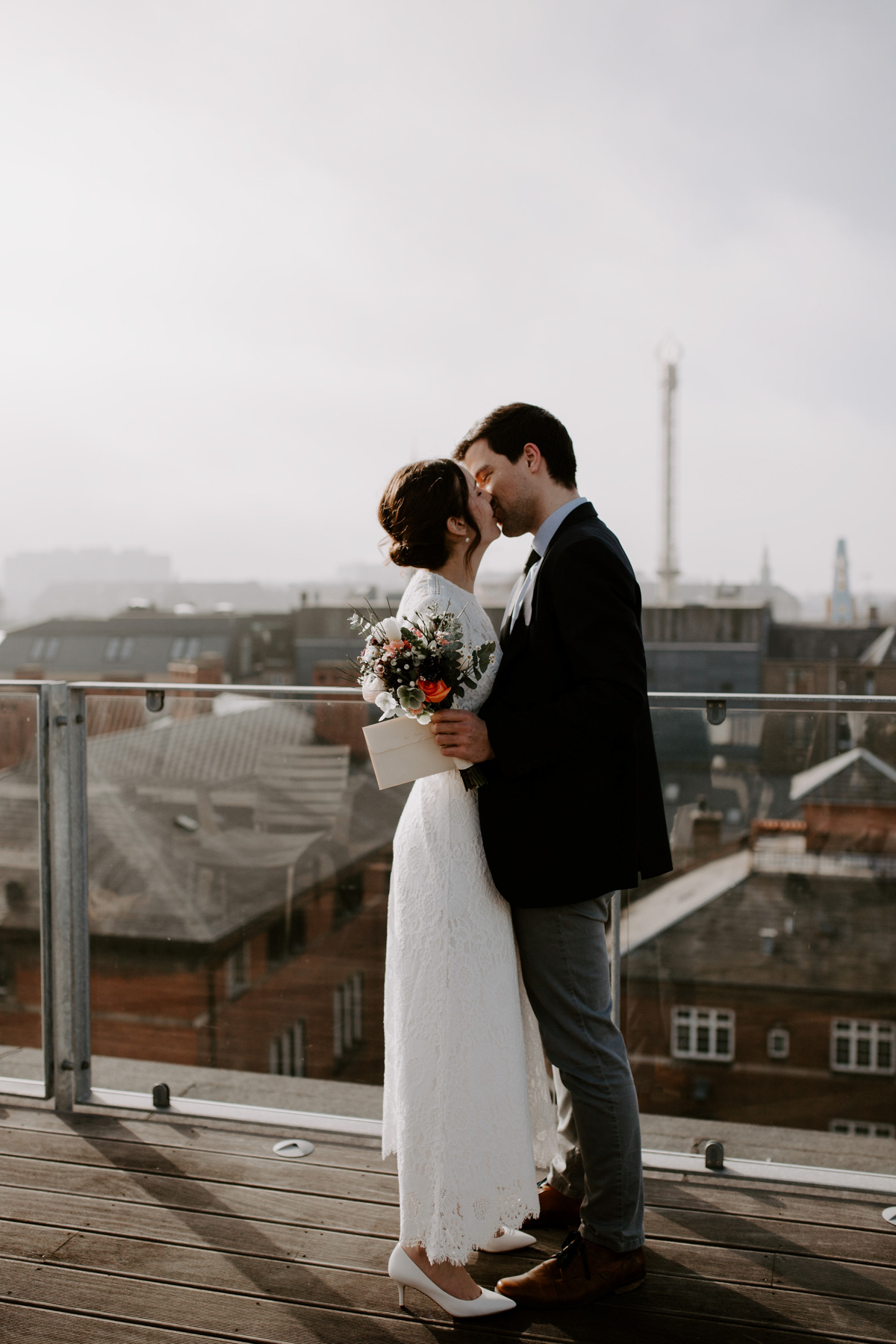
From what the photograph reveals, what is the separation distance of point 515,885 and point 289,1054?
2146mm

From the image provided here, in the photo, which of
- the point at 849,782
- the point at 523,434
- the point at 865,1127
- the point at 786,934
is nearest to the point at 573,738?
the point at 523,434

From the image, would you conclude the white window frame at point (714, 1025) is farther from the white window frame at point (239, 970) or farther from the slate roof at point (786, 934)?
the white window frame at point (239, 970)

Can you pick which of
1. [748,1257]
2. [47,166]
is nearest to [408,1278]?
[748,1257]

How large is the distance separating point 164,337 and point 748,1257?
81.2m

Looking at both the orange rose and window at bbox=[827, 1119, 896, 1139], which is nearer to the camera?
the orange rose

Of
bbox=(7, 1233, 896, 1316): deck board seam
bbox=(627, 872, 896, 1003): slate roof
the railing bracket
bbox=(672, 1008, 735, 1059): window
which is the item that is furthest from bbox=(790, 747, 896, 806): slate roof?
bbox=(672, 1008, 735, 1059): window

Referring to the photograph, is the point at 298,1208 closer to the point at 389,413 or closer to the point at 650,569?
the point at 650,569

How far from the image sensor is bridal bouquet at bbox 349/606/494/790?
1.79m

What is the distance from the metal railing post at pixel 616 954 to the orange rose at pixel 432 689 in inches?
44.4

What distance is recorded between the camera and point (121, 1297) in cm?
195

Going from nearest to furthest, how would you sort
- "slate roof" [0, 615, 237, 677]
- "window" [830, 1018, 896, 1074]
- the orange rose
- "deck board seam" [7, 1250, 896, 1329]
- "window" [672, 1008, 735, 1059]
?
the orange rose, "deck board seam" [7, 1250, 896, 1329], "window" [672, 1008, 735, 1059], "window" [830, 1018, 896, 1074], "slate roof" [0, 615, 237, 677]

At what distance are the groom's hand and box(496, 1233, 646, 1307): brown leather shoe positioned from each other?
41.2 inches

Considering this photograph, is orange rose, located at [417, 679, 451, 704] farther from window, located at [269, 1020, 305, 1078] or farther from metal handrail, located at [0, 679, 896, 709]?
window, located at [269, 1020, 305, 1078]

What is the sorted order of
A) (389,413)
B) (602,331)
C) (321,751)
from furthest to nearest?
(389,413) → (602,331) → (321,751)
